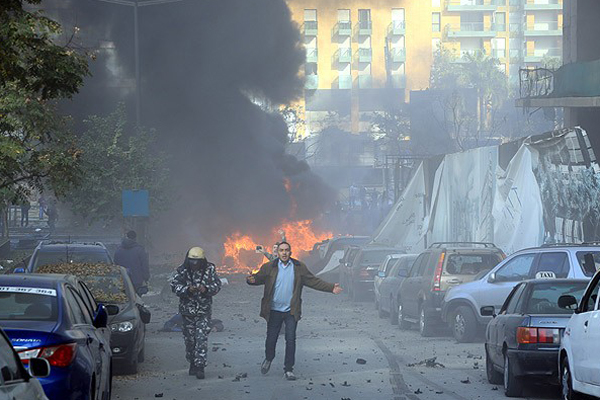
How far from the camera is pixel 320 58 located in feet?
351

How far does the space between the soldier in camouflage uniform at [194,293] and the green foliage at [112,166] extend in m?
20.4

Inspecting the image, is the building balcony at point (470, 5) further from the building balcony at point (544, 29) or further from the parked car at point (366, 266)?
the parked car at point (366, 266)

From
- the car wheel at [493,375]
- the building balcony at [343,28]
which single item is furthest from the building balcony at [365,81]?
the car wheel at [493,375]

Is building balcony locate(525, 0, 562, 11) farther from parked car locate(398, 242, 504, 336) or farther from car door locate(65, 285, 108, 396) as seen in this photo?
car door locate(65, 285, 108, 396)

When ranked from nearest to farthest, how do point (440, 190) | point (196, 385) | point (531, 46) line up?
point (196, 385) < point (440, 190) < point (531, 46)

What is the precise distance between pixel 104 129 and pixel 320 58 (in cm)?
7198

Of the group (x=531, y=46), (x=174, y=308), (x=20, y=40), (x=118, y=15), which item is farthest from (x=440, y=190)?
(x=531, y=46)

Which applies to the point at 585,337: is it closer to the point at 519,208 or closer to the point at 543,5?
the point at 519,208

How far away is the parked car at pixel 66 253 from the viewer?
65.3ft

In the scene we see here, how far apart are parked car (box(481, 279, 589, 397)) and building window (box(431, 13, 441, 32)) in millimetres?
98578

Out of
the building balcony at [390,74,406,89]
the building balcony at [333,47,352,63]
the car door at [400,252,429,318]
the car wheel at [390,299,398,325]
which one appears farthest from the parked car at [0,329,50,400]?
the building balcony at [333,47,352,63]

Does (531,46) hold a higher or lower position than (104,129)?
higher

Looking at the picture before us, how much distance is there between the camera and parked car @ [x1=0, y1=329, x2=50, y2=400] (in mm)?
5426

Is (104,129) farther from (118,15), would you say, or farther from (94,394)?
(94,394)
